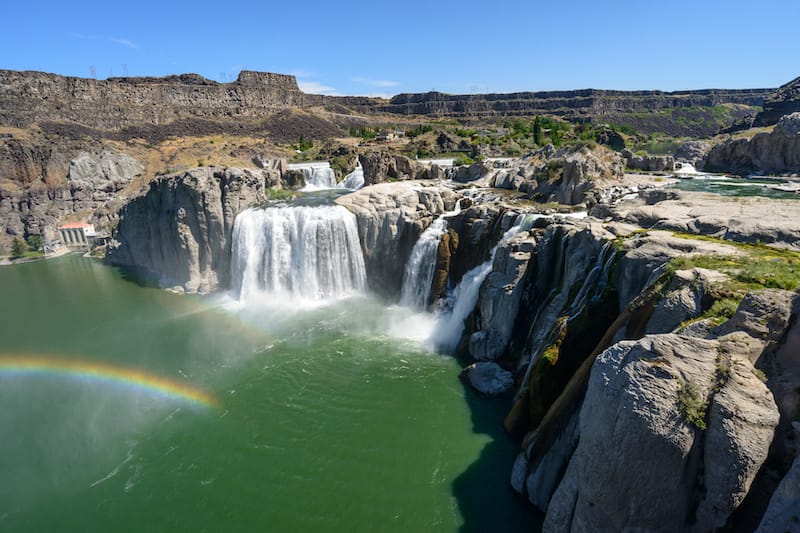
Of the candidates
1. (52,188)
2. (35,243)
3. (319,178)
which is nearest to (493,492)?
(319,178)

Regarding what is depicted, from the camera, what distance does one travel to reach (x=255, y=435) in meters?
15.2

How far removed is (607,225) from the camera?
16.4m

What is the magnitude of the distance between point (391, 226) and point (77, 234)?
41.5 m

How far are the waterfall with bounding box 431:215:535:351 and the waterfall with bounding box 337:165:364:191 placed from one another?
24.5m

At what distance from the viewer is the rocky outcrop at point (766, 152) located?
34.5 m

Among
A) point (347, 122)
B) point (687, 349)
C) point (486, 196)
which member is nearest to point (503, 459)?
point (687, 349)

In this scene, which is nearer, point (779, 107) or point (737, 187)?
point (737, 187)

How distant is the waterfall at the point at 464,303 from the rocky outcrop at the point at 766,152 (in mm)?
29846

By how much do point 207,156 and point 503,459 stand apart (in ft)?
199

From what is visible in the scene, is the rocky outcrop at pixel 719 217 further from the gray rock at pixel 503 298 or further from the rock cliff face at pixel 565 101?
the rock cliff face at pixel 565 101

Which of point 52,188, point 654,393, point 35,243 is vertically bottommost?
point 35,243

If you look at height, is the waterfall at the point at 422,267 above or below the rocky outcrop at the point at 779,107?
below

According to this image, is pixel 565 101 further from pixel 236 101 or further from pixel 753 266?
pixel 753 266

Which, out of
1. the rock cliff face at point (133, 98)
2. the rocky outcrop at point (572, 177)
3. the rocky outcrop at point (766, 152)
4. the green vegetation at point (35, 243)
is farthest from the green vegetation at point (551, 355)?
the rock cliff face at point (133, 98)
